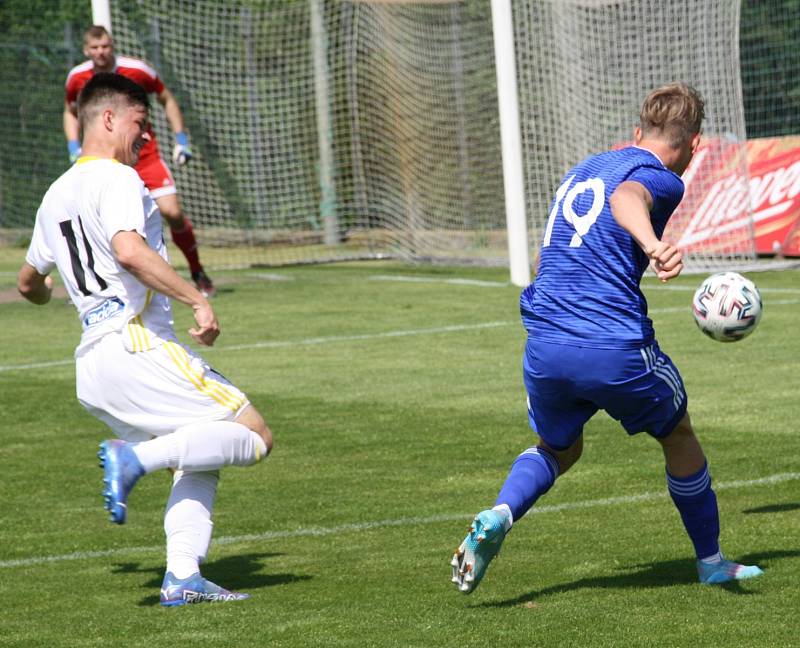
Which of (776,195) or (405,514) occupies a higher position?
(405,514)

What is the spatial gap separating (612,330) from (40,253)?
2089 mm

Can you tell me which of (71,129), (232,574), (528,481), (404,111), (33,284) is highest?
(33,284)

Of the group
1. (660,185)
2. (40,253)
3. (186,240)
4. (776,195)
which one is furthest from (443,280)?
(660,185)

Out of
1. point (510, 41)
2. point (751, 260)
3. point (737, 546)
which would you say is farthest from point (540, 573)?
point (751, 260)

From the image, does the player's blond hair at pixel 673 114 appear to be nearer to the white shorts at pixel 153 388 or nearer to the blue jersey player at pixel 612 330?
the blue jersey player at pixel 612 330

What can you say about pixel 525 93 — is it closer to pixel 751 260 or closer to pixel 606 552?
pixel 751 260

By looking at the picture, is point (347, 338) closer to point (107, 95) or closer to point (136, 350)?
point (107, 95)

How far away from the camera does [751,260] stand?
17.1 meters

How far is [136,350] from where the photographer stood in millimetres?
5363

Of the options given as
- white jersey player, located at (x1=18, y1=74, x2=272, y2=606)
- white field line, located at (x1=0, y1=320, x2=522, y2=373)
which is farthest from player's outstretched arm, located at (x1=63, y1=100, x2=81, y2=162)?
white jersey player, located at (x1=18, y1=74, x2=272, y2=606)

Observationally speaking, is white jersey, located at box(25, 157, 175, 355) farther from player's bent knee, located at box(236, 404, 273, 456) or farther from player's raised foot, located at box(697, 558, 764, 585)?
player's raised foot, located at box(697, 558, 764, 585)

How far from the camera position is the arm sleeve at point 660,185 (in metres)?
5.12

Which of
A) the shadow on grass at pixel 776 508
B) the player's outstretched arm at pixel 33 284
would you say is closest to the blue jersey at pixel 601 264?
the shadow on grass at pixel 776 508

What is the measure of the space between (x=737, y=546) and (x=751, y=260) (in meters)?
11.6
